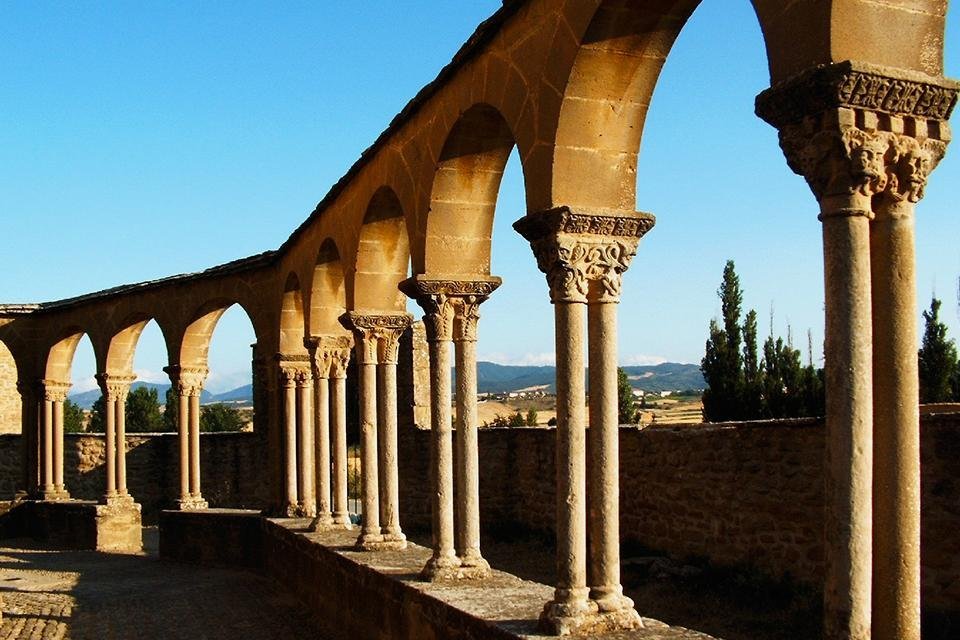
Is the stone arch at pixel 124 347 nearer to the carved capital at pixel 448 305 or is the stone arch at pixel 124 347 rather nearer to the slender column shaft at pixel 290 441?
the slender column shaft at pixel 290 441

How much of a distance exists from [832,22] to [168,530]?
15.3 meters

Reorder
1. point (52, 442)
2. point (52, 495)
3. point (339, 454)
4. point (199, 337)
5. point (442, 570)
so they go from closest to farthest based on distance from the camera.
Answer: point (442, 570)
point (339, 454)
point (199, 337)
point (52, 495)
point (52, 442)

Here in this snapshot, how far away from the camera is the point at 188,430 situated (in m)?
17.6

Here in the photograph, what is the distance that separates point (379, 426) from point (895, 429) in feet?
23.0

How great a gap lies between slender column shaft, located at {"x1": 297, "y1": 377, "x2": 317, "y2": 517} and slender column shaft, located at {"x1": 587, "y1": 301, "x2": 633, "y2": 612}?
28.7ft

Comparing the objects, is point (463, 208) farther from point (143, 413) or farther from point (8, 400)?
point (143, 413)

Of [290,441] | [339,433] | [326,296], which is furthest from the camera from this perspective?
[290,441]

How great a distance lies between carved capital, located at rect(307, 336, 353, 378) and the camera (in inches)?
524

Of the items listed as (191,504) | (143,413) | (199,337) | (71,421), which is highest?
(199,337)

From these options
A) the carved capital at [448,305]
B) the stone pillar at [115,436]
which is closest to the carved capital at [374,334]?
the carved capital at [448,305]

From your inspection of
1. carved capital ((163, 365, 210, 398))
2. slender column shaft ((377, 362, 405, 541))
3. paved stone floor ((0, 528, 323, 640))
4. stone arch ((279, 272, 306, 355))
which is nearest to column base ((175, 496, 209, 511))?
paved stone floor ((0, 528, 323, 640))

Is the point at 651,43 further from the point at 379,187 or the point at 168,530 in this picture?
the point at 168,530

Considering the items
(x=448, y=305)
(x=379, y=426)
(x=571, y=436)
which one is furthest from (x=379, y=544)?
(x=571, y=436)

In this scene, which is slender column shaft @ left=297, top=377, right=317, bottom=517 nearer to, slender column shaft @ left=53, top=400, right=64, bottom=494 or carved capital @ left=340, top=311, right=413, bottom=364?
carved capital @ left=340, top=311, right=413, bottom=364
